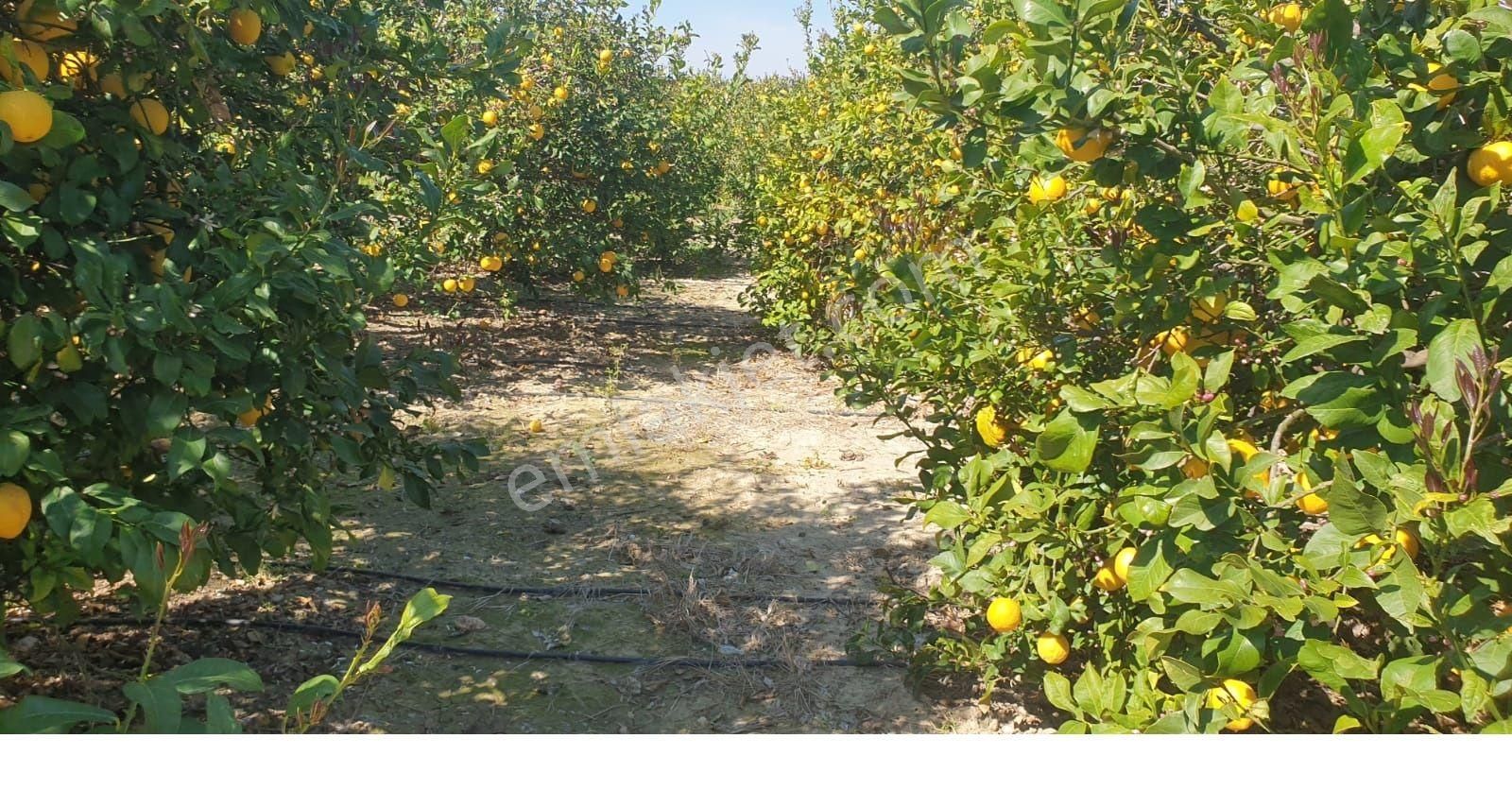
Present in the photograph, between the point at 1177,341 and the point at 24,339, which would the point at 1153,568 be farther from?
the point at 24,339

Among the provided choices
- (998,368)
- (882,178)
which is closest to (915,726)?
(998,368)

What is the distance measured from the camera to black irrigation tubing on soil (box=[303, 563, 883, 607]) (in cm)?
318

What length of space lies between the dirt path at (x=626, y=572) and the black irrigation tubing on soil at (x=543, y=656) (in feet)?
0.06

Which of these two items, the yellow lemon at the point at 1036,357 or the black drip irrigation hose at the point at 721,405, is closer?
the yellow lemon at the point at 1036,357

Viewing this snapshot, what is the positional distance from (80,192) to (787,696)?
1.88 metres

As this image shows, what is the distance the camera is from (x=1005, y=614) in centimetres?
209

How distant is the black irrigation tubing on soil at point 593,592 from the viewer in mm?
3184

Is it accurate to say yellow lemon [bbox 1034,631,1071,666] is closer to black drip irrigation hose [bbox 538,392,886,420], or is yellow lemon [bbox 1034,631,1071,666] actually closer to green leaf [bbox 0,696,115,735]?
green leaf [bbox 0,696,115,735]

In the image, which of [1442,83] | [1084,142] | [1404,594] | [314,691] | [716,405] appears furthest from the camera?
[716,405]

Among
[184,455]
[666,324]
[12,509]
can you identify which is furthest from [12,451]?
[666,324]

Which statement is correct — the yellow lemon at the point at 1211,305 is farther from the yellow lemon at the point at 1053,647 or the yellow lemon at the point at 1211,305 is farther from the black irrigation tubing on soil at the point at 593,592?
the black irrigation tubing on soil at the point at 593,592

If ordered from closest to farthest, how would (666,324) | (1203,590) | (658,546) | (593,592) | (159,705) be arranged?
(159,705) → (1203,590) → (593,592) → (658,546) → (666,324)

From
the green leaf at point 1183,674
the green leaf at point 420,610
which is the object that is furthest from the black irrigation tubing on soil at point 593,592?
the green leaf at point 420,610

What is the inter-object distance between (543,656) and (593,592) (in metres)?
0.41
